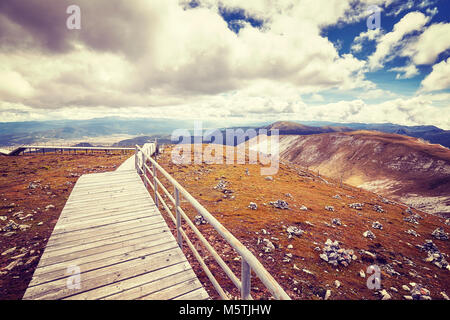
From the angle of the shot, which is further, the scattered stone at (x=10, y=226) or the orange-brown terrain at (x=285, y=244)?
the scattered stone at (x=10, y=226)

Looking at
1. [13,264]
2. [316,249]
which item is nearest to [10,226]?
[13,264]

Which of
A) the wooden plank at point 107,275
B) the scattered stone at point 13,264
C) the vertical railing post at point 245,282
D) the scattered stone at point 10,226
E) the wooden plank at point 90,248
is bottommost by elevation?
the scattered stone at point 13,264

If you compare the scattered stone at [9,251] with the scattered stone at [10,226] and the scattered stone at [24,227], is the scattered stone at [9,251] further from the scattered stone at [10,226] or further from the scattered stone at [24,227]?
the scattered stone at [10,226]

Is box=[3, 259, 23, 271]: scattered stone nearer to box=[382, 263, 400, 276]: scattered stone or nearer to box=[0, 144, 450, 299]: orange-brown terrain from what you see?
box=[0, 144, 450, 299]: orange-brown terrain

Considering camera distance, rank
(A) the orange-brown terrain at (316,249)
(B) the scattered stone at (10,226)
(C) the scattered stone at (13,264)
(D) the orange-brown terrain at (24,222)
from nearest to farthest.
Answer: (D) the orange-brown terrain at (24,222) → (C) the scattered stone at (13,264) → (A) the orange-brown terrain at (316,249) → (B) the scattered stone at (10,226)

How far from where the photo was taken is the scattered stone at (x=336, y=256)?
662 cm

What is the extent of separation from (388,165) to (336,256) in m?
81.6

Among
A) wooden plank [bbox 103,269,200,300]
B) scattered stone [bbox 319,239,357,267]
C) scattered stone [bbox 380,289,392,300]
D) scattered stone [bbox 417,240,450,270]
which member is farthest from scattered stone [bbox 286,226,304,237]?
wooden plank [bbox 103,269,200,300]

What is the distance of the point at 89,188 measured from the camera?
904 cm

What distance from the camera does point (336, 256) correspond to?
676 centimetres

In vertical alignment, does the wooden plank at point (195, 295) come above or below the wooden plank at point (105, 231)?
below

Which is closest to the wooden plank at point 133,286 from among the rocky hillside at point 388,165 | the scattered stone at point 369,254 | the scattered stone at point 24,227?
the scattered stone at point 24,227

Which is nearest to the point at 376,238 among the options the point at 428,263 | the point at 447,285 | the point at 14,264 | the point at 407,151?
the point at 428,263

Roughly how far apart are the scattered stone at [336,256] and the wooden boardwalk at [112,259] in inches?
202
